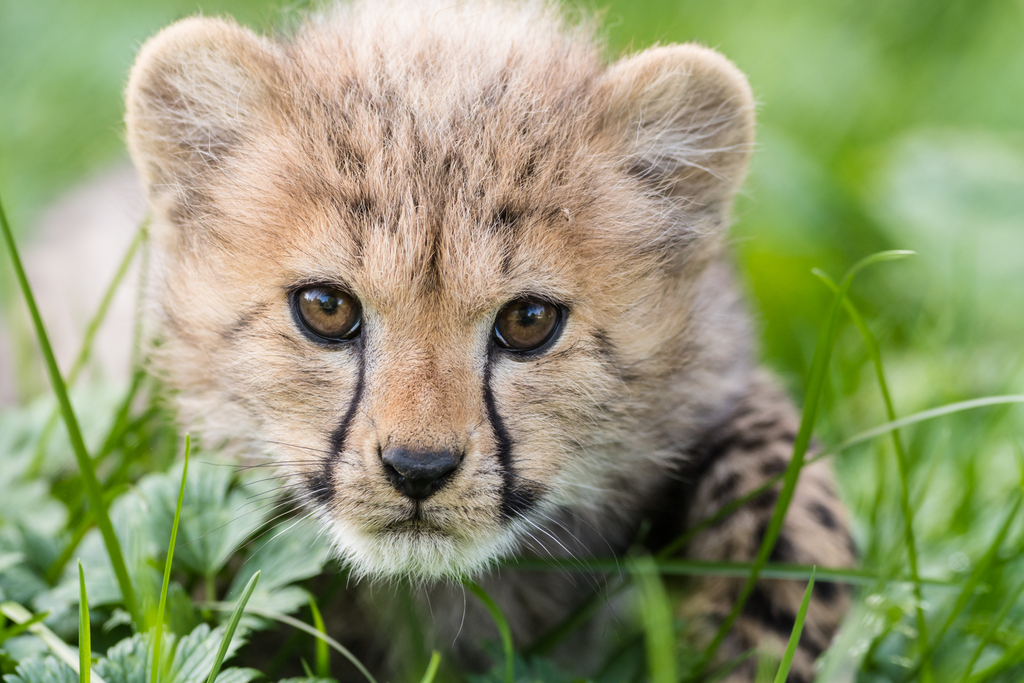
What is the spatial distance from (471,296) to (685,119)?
1061mm

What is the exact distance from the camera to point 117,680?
2135 mm

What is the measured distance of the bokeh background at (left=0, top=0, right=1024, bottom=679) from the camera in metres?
3.87

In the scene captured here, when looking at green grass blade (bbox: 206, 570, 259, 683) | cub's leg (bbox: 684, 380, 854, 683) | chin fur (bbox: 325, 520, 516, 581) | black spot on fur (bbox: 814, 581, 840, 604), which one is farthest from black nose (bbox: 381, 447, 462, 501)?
black spot on fur (bbox: 814, 581, 840, 604)

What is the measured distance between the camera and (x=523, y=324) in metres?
2.52

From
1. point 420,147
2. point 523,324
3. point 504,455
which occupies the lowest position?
point 504,455

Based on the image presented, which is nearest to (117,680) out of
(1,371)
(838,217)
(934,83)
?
(1,371)

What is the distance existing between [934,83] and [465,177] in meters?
6.04

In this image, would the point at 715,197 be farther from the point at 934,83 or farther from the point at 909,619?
the point at 934,83

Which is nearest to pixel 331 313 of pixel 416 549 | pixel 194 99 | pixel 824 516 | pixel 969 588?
pixel 416 549

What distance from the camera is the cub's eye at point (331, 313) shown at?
8.20ft

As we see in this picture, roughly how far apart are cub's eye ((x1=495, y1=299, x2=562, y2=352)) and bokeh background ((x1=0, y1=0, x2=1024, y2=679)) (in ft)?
3.70

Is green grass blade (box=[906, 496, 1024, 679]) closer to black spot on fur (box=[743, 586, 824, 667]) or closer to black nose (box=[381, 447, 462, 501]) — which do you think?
black spot on fur (box=[743, 586, 824, 667])

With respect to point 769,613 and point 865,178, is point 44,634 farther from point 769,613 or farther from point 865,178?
point 865,178

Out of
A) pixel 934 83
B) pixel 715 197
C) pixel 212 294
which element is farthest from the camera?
pixel 934 83
